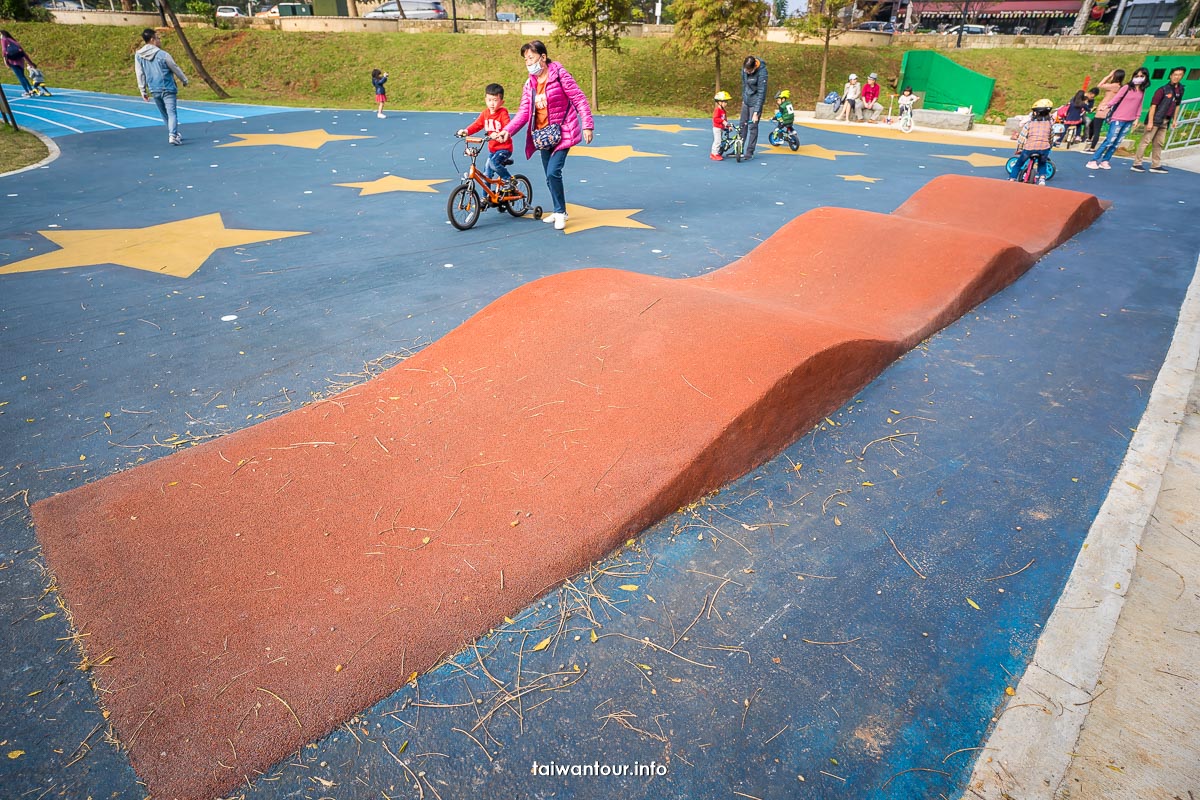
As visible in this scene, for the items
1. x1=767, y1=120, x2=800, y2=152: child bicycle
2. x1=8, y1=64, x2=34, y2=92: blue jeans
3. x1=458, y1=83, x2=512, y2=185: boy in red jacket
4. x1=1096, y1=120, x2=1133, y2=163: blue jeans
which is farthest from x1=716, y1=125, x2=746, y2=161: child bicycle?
x1=8, y1=64, x2=34, y2=92: blue jeans

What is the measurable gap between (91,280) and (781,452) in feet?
24.2

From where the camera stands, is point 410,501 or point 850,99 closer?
point 410,501

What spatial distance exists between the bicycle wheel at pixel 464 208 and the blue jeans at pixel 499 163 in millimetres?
435

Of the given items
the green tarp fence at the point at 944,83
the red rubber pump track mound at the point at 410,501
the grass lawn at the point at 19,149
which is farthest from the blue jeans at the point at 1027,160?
the grass lawn at the point at 19,149

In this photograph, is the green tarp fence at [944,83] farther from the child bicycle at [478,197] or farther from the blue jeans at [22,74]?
the blue jeans at [22,74]

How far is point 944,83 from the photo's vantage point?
26.9m

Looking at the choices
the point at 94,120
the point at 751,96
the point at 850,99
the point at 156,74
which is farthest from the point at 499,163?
the point at 850,99

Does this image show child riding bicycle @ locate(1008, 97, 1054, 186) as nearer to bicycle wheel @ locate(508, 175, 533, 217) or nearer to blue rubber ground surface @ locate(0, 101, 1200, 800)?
blue rubber ground surface @ locate(0, 101, 1200, 800)

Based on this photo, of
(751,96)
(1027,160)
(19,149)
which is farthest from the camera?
(19,149)

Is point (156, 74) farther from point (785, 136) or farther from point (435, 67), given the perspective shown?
point (435, 67)

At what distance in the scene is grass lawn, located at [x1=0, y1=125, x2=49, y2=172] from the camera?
1214cm

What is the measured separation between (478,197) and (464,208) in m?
0.31

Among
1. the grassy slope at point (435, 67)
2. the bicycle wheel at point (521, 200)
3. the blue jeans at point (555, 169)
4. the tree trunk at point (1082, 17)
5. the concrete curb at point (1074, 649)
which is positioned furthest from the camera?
the tree trunk at point (1082, 17)

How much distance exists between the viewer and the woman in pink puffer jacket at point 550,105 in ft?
24.8
